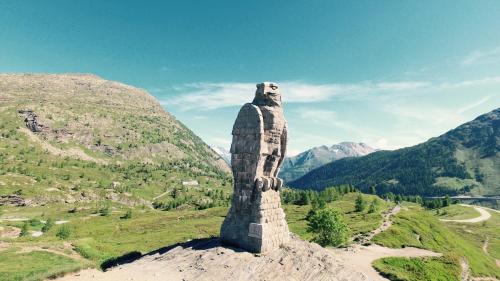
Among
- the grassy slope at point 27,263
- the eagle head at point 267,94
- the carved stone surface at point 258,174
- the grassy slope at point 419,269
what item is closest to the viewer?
the carved stone surface at point 258,174

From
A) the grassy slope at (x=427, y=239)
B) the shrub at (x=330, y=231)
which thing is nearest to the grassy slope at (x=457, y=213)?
the grassy slope at (x=427, y=239)

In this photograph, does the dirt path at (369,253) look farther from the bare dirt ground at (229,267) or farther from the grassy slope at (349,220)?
the bare dirt ground at (229,267)

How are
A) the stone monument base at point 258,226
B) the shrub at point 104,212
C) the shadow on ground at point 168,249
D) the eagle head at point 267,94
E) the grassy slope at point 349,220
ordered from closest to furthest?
the stone monument base at point 258,226 → the shadow on ground at point 168,249 → the eagle head at point 267,94 → the grassy slope at point 349,220 → the shrub at point 104,212

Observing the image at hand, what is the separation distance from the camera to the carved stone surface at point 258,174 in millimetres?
37000

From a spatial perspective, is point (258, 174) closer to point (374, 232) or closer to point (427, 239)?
point (374, 232)

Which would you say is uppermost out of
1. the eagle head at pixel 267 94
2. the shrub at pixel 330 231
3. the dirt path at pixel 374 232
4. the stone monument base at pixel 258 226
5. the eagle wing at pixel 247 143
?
the eagle head at pixel 267 94


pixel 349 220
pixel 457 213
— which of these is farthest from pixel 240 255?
pixel 457 213

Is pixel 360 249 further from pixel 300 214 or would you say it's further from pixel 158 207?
pixel 158 207

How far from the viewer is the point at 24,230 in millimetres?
93875

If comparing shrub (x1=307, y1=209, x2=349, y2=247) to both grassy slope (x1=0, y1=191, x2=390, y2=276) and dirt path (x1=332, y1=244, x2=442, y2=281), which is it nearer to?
dirt path (x1=332, y1=244, x2=442, y2=281)

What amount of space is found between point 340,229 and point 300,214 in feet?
196

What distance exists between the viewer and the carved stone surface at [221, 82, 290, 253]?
37.0 metres

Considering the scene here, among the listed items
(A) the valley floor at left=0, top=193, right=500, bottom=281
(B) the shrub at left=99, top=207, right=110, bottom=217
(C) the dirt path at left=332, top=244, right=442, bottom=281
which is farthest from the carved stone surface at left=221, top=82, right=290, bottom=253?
(B) the shrub at left=99, top=207, right=110, bottom=217

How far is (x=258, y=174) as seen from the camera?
3831 cm
